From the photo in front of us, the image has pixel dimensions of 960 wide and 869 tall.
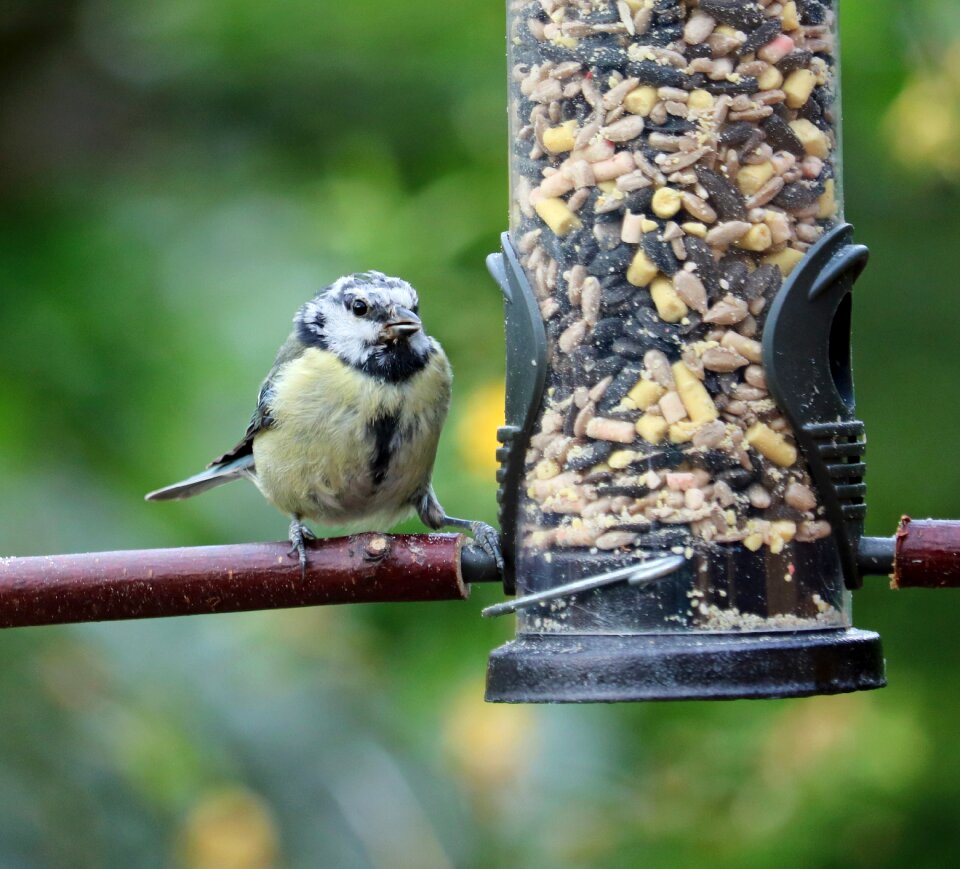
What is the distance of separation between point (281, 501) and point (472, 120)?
4.82ft

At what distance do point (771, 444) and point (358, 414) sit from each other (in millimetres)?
1465

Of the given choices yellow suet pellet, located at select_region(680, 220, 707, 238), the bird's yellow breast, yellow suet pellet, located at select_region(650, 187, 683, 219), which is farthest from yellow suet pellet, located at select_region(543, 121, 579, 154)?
the bird's yellow breast

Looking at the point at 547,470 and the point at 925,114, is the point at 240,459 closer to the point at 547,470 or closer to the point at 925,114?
the point at 547,470

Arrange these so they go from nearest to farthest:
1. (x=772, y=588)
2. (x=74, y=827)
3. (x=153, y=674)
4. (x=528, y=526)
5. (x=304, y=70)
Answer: (x=772, y=588), (x=528, y=526), (x=74, y=827), (x=153, y=674), (x=304, y=70)

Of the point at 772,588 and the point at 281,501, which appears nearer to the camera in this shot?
the point at 772,588

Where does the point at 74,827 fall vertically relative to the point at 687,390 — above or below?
below

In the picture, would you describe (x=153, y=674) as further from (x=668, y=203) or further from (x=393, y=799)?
(x=668, y=203)

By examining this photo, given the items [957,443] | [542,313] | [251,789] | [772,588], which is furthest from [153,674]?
[957,443]

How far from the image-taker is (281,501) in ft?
16.2

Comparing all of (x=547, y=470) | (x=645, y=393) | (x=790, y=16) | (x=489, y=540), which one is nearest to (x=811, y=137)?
(x=790, y=16)

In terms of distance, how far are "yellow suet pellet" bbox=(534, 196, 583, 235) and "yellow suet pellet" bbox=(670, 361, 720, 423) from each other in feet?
1.51

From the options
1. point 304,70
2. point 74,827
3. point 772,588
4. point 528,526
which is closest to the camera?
point 772,588

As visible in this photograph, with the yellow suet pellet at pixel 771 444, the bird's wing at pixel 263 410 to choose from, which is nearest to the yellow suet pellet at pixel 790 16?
the yellow suet pellet at pixel 771 444

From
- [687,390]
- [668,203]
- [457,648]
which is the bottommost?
[457,648]
